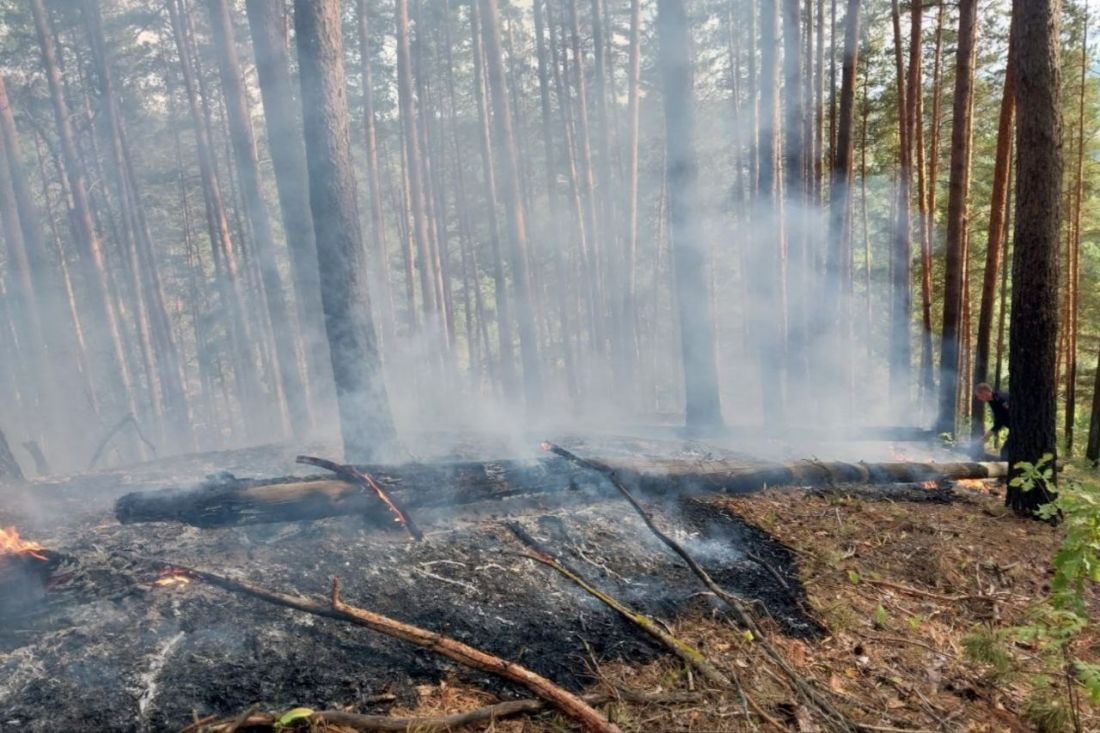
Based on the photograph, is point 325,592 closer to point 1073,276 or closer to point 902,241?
point 902,241

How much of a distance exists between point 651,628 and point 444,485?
7.34 ft

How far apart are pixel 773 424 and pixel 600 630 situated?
387 inches

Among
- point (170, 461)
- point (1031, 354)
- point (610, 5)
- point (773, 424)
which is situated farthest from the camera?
point (610, 5)

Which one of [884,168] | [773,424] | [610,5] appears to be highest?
[610,5]

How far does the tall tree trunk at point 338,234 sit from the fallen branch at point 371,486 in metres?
1.85

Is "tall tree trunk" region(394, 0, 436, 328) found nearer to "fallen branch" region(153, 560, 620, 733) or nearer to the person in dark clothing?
the person in dark clothing

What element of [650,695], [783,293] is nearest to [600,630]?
[650,695]

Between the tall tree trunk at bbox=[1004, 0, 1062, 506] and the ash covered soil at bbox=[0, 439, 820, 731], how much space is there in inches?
134

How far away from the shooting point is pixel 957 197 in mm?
10750

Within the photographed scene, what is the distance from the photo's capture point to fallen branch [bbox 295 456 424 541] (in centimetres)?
474

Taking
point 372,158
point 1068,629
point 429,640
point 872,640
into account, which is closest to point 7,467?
point 429,640

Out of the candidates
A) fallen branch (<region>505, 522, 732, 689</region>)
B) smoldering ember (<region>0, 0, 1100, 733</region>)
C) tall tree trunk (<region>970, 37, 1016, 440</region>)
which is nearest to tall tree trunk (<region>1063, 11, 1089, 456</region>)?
smoldering ember (<region>0, 0, 1100, 733</region>)

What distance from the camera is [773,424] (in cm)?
1249

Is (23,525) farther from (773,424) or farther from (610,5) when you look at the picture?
(610,5)
